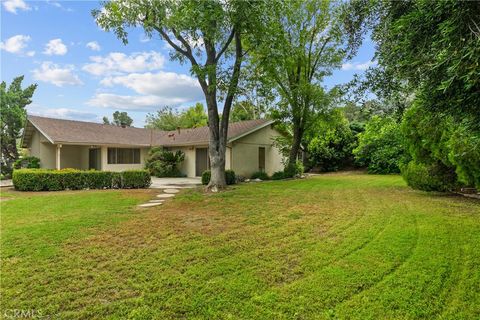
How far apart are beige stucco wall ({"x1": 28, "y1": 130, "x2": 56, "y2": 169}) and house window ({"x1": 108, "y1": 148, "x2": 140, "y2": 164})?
147 inches

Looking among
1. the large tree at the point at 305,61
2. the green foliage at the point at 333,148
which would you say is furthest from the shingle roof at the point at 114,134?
the green foliage at the point at 333,148

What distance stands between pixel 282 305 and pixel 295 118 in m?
15.7

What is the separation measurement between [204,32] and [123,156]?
13.6 m

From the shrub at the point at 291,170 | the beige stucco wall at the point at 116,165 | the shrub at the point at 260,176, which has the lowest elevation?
the shrub at the point at 260,176

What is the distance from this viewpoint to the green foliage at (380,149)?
66.1 feet

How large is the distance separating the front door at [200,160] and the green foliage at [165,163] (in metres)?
1.22

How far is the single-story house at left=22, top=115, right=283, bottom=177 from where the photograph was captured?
1825cm

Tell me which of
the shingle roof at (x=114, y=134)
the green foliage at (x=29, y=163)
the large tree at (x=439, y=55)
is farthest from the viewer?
the green foliage at (x=29, y=163)

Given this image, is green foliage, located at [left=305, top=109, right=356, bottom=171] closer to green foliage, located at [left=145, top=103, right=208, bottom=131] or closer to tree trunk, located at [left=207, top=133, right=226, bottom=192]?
tree trunk, located at [left=207, top=133, right=226, bottom=192]

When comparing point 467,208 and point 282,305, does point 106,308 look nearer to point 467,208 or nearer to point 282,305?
point 282,305

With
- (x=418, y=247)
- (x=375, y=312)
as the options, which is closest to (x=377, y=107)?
(x=418, y=247)

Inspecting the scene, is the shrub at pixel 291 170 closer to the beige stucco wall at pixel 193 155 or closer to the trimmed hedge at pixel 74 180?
the beige stucco wall at pixel 193 155

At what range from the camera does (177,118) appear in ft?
139

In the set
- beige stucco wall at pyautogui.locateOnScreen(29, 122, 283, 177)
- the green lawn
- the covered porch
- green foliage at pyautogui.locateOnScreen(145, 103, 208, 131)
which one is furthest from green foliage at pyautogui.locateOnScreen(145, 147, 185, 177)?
green foliage at pyautogui.locateOnScreen(145, 103, 208, 131)
